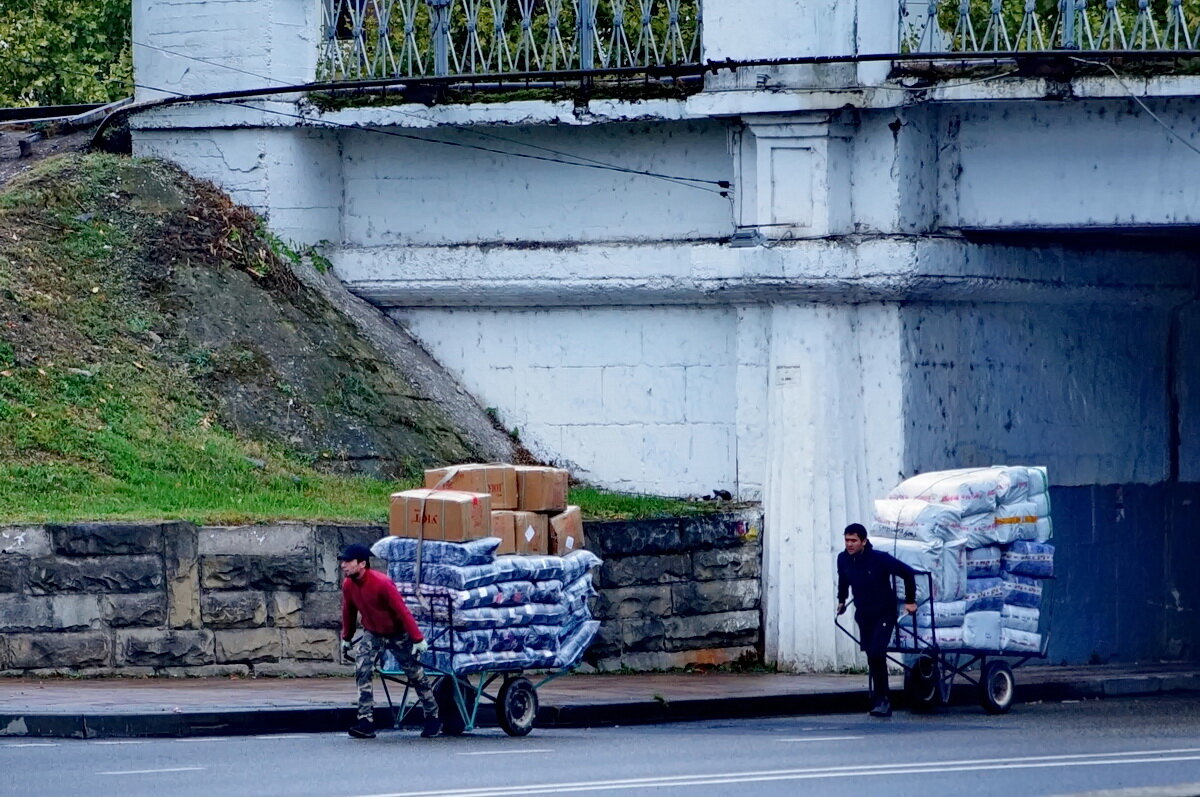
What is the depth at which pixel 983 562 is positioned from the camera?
16.8 meters

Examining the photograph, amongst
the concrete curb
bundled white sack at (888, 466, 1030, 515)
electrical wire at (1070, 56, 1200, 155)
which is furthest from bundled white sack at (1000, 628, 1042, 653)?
electrical wire at (1070, 56, 1200, 155)

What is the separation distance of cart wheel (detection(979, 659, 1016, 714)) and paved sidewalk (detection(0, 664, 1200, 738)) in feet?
3.17

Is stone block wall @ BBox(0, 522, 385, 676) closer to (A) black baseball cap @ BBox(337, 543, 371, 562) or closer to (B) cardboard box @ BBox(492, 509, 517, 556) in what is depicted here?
(B) cardboard box @ BBox(492, 509, 517, 556)

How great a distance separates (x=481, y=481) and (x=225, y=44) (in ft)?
22.4

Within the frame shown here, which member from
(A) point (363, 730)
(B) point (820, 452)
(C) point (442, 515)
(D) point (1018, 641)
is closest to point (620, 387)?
(B) point (820, 452)

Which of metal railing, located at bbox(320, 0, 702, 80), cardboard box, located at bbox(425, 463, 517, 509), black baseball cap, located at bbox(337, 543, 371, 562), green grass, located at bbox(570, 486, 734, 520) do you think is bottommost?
black baseball cap, located at bbox(337, 543, 371, 562)

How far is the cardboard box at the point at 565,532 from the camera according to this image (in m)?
15.6

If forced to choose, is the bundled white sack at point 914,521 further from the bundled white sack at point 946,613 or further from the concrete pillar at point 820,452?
the concrete pillar at point 820,452

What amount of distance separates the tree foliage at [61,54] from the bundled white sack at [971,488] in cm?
1576

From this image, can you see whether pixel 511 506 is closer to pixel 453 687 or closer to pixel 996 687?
pixel 453 687

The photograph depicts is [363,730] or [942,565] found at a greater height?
[942,565]

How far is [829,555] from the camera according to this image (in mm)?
18891

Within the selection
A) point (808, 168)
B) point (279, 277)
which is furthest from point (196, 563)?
point (808, 168)

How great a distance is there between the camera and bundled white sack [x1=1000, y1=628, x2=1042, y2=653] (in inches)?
663
